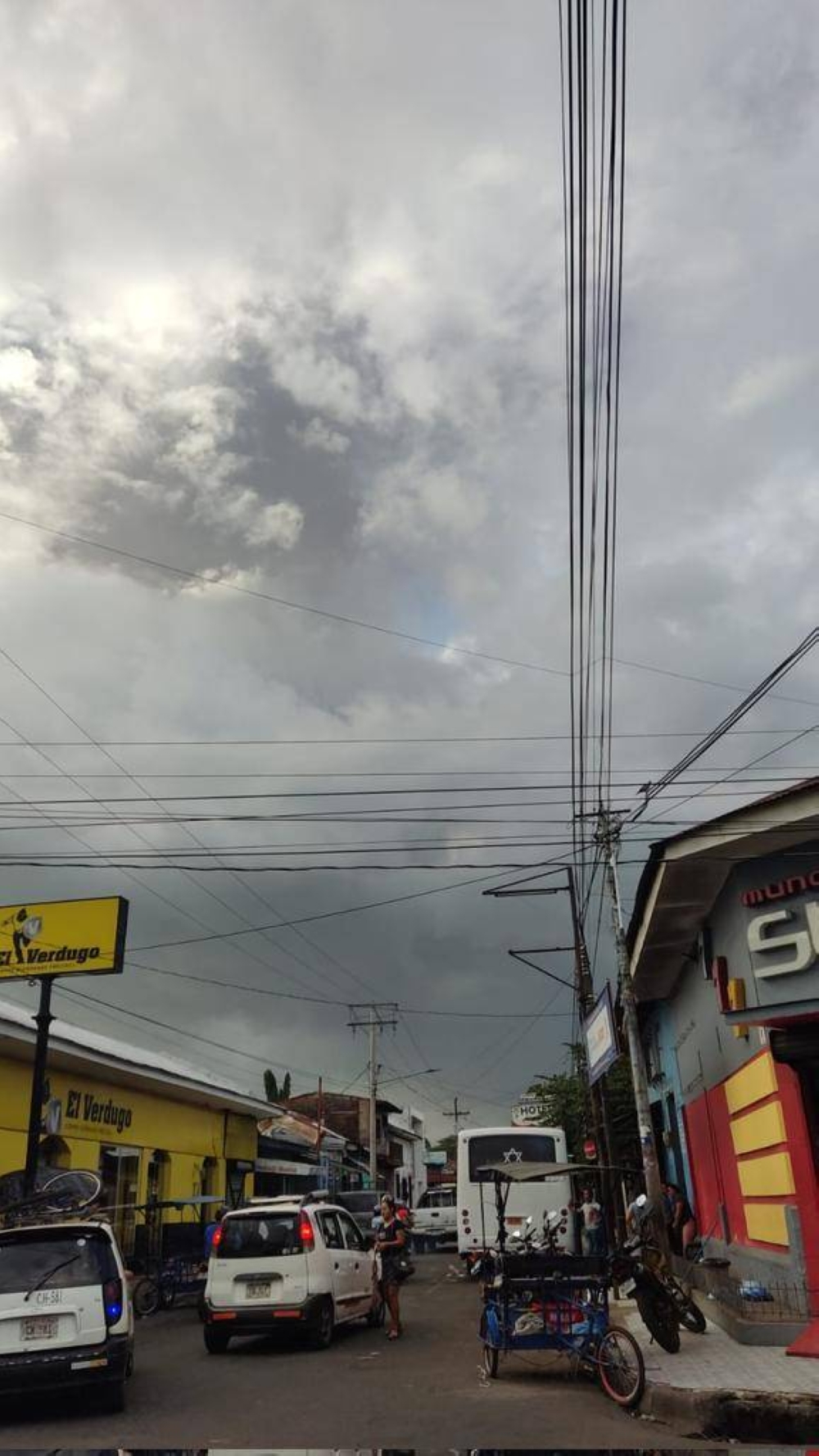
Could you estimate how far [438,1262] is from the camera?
107 feet

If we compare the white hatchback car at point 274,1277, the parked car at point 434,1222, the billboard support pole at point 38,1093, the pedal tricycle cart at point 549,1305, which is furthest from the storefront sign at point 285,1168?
the pedal tricycle cart at point 549,1305

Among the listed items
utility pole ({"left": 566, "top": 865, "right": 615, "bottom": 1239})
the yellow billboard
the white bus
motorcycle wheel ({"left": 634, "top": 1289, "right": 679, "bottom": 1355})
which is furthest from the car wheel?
utility pole ({"left": 566, "top": 865, "right": 615, "bottom": 1239})

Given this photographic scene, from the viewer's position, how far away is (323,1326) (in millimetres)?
12070

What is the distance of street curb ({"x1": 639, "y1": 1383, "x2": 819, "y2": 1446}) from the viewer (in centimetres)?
768

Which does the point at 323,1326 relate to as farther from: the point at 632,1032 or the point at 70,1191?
the point at 632,1032

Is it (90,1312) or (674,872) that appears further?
(674,872)

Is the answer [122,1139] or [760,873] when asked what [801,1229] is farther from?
[122,1139]

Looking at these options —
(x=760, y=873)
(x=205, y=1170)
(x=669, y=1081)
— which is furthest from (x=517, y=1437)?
(x=205, y=1170)

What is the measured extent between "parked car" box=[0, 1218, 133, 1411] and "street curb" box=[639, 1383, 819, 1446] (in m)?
4.58

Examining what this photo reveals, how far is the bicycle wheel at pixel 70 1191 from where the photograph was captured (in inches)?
563

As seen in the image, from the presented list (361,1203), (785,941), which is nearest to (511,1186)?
(785,941)

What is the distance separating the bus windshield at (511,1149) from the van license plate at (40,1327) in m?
14.5

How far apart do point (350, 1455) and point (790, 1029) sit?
29.2ft

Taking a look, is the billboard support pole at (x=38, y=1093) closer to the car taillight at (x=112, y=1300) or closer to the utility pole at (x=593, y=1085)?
the car taillight at (x=112, y=1300)
